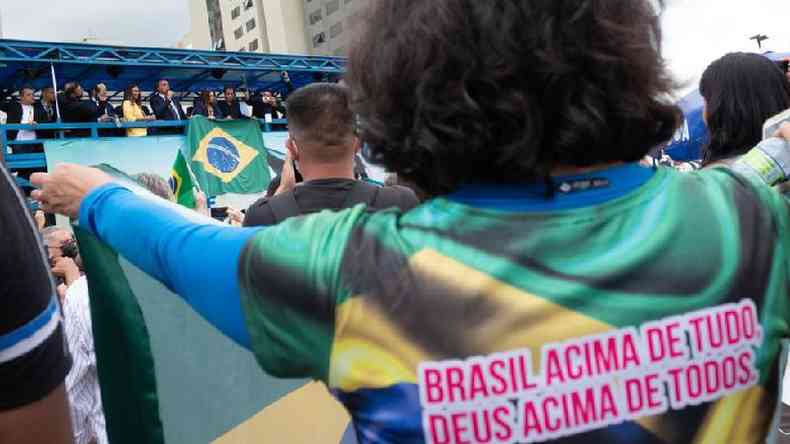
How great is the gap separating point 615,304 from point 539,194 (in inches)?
6.2

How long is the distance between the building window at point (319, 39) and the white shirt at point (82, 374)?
53.1 meters

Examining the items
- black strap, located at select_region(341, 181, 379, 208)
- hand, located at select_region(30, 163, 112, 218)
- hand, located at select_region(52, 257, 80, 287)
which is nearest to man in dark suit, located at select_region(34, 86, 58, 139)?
hand, located at select_region(52, 257, 80, 287)

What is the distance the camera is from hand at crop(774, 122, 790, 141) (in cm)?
166

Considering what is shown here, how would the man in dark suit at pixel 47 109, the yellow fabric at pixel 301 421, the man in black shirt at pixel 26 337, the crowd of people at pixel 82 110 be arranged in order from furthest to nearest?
the man in dark suit at pixel 47 109
the crowd of people at pixel 82 110
the yellow fabric at pixel 301 421
the man in black shirt at pixel 26 337

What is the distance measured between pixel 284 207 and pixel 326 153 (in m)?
0.25

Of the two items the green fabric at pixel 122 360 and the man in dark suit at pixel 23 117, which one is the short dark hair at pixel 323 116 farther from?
the man in dark suit at pixel 23 117

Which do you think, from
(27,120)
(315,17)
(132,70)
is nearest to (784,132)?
(27,120)

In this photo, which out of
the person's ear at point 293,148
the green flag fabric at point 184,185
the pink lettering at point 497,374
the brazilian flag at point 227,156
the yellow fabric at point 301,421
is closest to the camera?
the pink lettering at point 497,374

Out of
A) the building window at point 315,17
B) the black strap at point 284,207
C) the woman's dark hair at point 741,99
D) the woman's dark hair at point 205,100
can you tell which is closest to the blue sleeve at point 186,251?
the black strap at point 284,207

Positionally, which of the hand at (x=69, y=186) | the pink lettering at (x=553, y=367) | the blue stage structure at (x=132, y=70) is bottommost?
the pink lettering at (x=553, y=367)

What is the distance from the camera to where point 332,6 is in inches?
2135

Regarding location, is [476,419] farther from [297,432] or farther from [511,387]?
[297,432]

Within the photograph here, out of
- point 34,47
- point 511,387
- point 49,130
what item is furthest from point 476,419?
point 34,47

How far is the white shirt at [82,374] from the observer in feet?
9.64
